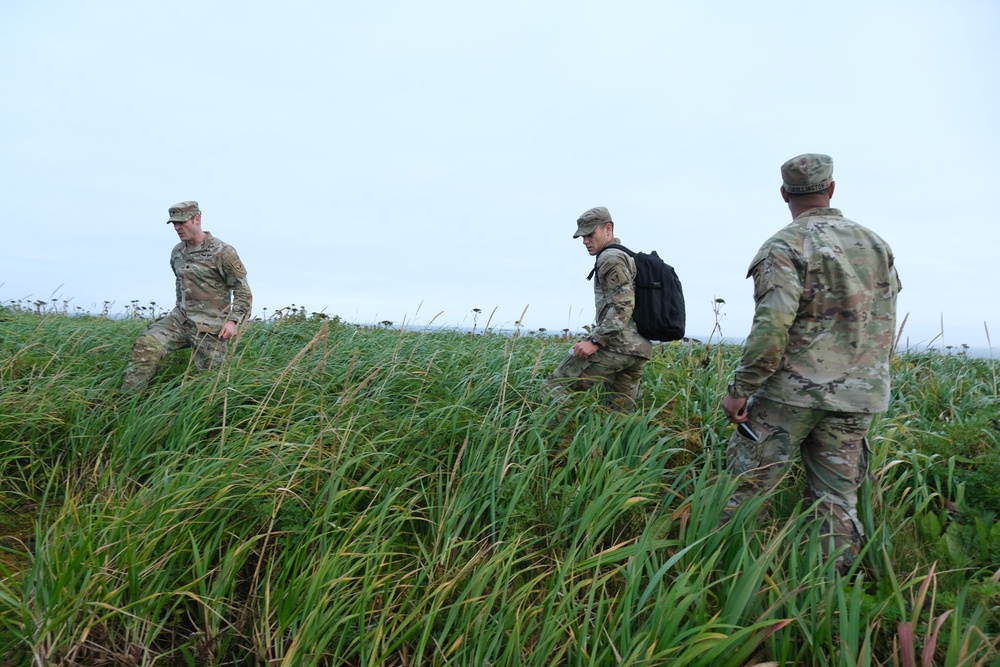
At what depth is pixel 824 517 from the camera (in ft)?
8.74

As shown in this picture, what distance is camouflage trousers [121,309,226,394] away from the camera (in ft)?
15.8

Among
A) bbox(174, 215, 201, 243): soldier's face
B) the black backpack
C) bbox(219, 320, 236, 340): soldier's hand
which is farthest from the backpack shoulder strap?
bbox(174, 215, 201, 243): soldier's face

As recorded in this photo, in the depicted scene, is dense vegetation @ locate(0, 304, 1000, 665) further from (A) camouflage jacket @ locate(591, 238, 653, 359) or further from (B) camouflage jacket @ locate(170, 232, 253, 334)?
(B) camouflage jacket @ locate(170, 232, 253, 334)

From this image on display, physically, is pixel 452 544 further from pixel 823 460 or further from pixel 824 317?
pixel 824 317

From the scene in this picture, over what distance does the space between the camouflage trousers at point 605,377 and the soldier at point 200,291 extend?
10.2 feet

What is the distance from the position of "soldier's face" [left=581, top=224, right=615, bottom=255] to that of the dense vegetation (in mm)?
1234

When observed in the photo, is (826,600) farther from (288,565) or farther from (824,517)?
(288,565)

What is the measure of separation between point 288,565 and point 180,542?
1.93 feet

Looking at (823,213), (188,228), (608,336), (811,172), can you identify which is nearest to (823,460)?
(823,213)

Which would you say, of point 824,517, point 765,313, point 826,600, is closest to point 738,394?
point 765,313

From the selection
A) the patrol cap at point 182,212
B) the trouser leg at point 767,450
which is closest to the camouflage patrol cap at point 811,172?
the trouser leg at point 767,450

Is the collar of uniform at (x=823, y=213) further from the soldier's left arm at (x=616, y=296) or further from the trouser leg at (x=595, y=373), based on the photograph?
the trouser leg at (x=595, y=373)

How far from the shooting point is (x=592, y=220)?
4.46 metres

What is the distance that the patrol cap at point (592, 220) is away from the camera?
446cm
